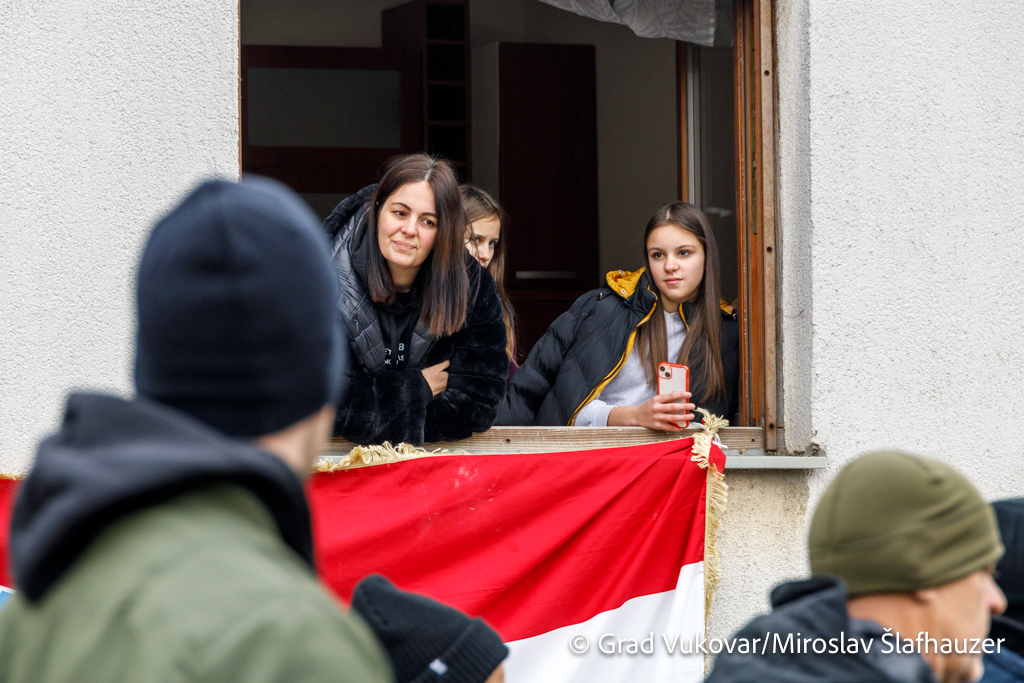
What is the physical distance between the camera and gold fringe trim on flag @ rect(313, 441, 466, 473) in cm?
310

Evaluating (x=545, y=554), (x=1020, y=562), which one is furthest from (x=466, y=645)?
(x=545, y=554)

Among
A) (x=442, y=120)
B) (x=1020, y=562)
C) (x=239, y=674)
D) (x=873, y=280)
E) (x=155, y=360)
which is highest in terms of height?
(x=442, y=120)

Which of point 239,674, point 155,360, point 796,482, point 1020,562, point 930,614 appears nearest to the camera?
point 239,674

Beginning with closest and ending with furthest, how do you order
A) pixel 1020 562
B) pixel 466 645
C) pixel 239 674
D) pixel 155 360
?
pixel 239 674 → pixel 155 360 → pixel 466 645 → pixel 1020 562

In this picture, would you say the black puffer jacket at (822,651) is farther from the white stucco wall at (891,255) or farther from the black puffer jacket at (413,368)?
the white stucco wall at (891,255)

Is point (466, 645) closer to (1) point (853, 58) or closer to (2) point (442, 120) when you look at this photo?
(1) point (853, 58)

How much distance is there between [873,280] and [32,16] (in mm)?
3039

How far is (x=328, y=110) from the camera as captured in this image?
6957mm

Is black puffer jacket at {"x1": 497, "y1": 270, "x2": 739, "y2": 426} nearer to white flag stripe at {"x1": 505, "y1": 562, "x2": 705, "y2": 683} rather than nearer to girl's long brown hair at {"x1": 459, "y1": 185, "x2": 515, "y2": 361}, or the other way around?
girl's long brown hair at {"x1": 459, "y1": 185, "x2": 515, "y2": 361}

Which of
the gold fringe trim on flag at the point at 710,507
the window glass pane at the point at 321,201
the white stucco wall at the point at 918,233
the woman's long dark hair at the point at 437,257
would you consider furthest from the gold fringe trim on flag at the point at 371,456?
the window glass pane at the point at 321,201

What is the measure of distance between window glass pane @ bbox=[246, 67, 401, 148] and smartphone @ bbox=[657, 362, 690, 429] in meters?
4.01

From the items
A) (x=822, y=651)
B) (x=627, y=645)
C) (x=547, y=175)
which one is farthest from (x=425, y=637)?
(x=547, y=175)

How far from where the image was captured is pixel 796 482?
3.61 metres

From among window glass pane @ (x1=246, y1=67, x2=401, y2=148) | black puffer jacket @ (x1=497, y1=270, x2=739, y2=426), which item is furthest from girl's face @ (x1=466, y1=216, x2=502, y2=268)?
window glass pane @ (x1=246, y1=67, x2=401, y2=148)
